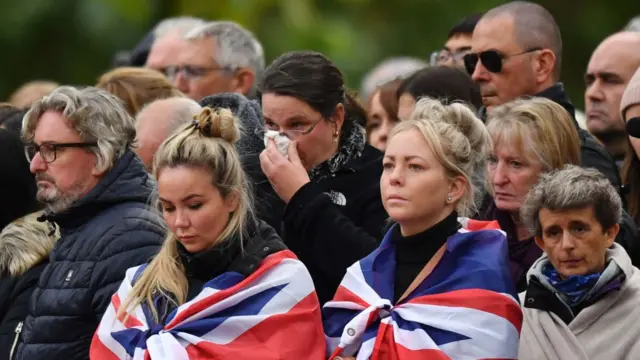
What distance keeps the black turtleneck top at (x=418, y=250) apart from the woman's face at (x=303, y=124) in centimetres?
89

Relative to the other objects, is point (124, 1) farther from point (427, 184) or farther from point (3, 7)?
point (427, 184)

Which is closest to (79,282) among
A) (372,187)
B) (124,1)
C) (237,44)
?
(372,187)

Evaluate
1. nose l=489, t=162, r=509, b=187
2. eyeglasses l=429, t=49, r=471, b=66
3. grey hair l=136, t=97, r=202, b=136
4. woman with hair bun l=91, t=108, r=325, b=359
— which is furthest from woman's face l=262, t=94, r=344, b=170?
eyeglasses l=429, t=49, r=471, b=66

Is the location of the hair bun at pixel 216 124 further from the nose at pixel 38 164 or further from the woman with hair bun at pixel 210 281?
the nose at pixel 38 164

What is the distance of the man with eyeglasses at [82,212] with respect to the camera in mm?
7102

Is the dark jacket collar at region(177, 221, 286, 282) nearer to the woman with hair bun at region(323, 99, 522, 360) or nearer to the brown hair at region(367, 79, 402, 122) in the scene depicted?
the woman with hair bun at region(323, 99, 522, 360)

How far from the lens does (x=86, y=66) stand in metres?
16.1

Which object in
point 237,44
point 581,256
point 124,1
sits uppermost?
point 581,256

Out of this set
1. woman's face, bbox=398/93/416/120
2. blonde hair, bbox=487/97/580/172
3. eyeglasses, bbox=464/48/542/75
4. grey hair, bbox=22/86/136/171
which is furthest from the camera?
eyeglasses, bbox=464/48/542/75

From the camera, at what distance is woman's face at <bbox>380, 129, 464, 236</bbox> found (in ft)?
21.3

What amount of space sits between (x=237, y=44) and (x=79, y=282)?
10.1 feet

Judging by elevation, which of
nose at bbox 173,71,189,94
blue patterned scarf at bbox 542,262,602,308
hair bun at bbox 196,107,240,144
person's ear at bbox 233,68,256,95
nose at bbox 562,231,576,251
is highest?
hair bun at bbox 196,107,240,144

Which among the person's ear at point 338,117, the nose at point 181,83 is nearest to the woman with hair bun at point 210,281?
the person's ear at point 338,117

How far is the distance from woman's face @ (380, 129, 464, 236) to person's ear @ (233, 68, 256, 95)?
3270 mm
